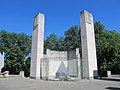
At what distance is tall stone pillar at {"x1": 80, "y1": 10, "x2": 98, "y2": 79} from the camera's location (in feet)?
69.2

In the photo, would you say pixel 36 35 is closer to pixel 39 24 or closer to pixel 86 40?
pixel 39 24

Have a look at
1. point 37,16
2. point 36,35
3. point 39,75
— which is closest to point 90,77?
point 39,75

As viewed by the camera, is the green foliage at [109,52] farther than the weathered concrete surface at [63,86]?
Yes

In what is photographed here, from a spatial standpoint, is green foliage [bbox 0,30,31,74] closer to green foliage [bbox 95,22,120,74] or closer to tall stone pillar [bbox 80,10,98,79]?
green foliage [bbox 95,22,120,74]

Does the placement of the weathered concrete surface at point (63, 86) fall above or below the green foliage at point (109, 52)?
below

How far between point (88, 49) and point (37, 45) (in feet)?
27.8

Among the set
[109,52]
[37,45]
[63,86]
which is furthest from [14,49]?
[63,86]

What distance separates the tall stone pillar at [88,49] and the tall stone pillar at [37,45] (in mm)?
7165

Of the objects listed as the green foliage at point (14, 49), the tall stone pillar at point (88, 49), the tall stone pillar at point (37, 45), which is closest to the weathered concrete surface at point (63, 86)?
the tall stone pillar at point (88, 49)

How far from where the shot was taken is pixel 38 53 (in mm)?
24438

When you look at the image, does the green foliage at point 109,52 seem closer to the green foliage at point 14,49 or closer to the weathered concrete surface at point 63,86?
the weathered concrete surface at point 63,86

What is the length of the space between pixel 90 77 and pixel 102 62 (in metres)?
14.4

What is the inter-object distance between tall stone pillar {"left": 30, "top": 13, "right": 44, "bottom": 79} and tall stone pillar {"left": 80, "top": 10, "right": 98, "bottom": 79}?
7.17 m

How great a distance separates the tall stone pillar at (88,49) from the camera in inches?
830
